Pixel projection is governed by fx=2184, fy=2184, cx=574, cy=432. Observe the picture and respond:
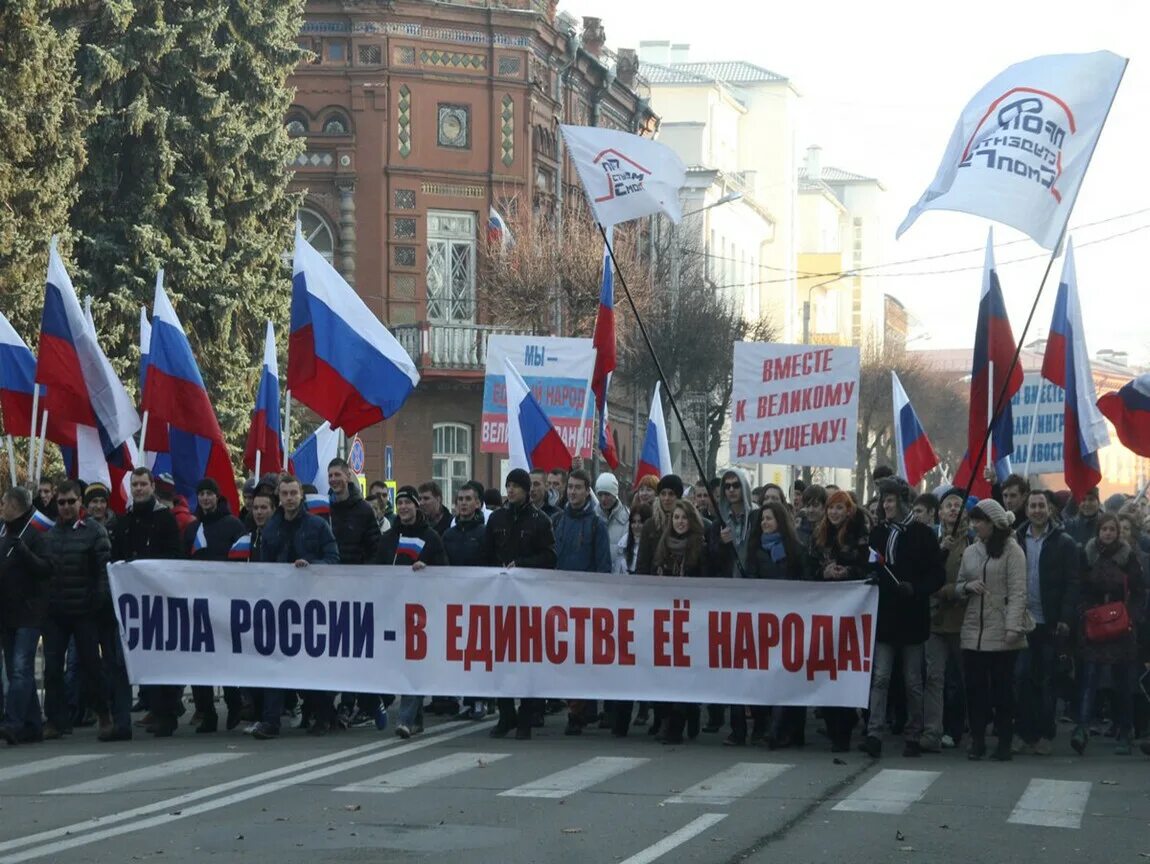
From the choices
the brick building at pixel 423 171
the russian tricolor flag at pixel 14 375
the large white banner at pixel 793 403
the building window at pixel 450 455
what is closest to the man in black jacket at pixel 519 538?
the russian tricolor flag at pixel 14 375

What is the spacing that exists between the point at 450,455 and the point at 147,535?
102ft

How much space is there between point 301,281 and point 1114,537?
22.2 ft

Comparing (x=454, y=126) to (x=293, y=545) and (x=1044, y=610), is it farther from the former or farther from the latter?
(x=1044, y=610)

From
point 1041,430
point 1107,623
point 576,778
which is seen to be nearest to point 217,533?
point 576,778

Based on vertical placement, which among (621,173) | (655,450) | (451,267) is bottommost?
(655,450)

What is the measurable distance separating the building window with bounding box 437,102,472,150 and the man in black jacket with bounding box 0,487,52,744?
108 feet

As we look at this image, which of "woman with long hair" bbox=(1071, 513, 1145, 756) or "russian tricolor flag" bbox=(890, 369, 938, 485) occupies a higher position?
"russian tricolor flag" bbox=(890, 369, 938, 485)

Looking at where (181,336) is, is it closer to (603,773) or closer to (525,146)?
(603,773)

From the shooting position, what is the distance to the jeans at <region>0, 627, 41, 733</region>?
49.6 ft

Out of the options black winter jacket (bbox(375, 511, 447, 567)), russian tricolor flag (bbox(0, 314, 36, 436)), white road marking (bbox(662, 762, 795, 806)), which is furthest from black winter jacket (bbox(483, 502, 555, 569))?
russian tricolor flag (bbox(0, 314, 36, 436))

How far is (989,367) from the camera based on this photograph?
1977cm

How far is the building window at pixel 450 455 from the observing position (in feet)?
154

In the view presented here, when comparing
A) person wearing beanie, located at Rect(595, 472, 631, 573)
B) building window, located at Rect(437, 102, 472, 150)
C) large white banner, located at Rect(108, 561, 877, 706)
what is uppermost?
building window, located at Rect(437, 102, 472, 150)

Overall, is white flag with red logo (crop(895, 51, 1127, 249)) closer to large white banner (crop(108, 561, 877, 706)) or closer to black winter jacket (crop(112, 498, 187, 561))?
large white banner (crop(108, 561, 877, 706))
